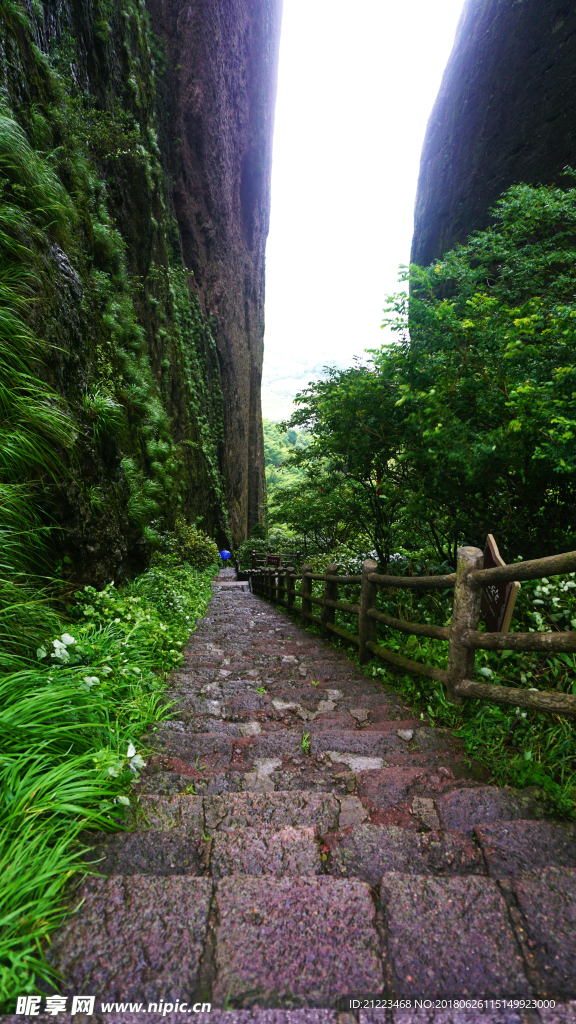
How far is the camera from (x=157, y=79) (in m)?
14.9

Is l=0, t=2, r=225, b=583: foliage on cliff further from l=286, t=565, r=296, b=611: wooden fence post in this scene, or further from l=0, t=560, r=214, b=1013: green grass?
l=286, t=565, r=296, b=611: wooden fence post

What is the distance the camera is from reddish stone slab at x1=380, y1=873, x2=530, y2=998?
1139 mm

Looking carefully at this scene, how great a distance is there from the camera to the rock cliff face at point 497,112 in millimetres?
12148

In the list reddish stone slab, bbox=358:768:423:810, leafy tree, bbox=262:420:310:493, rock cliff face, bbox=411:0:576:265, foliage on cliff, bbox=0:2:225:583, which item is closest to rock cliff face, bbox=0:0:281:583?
foliage on cliff, bbox=0:2:225:583

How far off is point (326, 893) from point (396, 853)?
356 millimetres

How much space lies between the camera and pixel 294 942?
122cm

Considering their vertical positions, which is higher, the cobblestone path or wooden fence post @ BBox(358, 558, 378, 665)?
wooden fence post @ BBox(358, 558, 378, 665)

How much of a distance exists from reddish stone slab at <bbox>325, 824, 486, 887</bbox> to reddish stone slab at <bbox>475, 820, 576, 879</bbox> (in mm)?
51

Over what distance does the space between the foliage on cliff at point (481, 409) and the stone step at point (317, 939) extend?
2681 millimetres

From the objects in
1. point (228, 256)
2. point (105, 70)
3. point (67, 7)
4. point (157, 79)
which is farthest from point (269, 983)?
point (228, 256)

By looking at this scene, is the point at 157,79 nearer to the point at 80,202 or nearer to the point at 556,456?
the point at 80,202

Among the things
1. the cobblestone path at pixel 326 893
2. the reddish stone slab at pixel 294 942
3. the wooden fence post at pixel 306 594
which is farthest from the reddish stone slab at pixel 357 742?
the wooden fence post at pixel 306 594

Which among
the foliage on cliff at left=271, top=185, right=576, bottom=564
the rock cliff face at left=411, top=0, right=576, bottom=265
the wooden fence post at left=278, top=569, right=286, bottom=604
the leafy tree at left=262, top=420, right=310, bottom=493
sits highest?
the rock cliff face at left=411, top=0, right=576, bottom=265

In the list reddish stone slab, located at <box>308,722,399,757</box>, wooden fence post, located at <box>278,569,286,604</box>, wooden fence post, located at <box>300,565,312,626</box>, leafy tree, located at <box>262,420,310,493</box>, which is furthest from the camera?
leafy tree, located at <box>262,420,310,493</box>
